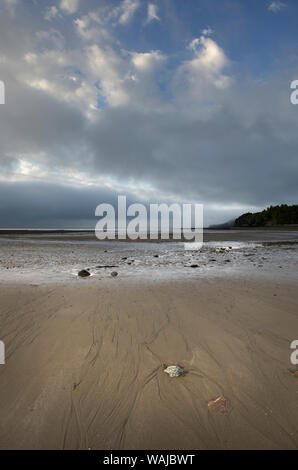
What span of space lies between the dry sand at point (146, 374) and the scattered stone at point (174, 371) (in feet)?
0.21

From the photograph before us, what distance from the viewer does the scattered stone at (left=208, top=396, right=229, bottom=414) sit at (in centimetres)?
253

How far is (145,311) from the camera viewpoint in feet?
17.9

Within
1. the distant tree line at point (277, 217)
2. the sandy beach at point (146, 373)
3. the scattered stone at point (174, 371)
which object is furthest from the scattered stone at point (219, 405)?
the distant tree line at point (277, 217)

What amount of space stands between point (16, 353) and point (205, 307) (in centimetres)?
417

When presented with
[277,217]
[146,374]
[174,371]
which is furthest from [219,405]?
[277,217]

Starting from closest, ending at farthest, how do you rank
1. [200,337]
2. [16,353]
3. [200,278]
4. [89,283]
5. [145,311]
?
1. [16,353]
2. [200,337]
3. [145,311]
4. [89,283]
5. [200,278]

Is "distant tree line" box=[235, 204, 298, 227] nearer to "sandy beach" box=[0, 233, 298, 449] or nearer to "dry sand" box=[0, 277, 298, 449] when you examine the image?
"sandy beach" box=[0, 233, 298, 449]

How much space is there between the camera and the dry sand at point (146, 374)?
226cm

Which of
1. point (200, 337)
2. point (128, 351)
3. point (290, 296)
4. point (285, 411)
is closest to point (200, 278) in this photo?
point (290, 296)

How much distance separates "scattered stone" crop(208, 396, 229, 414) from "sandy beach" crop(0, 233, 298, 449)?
0.17 ft

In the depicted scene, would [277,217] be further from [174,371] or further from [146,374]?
[146,374]

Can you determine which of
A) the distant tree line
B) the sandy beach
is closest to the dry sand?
the sandy beach

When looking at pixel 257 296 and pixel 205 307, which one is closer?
pixel 205 307

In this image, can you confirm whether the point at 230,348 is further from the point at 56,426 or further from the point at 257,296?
the point at 257,296
